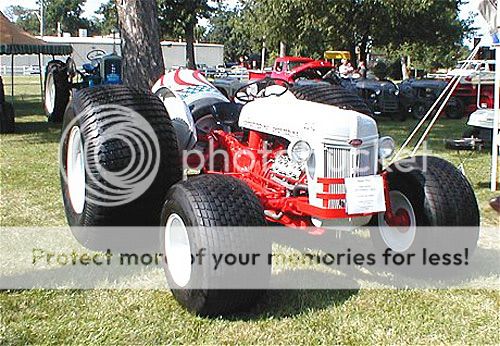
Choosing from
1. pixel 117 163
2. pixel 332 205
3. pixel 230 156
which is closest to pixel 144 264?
pixel 117 163

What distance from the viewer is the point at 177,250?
3.83m

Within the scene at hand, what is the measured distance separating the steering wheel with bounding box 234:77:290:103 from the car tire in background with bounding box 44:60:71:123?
328 inches

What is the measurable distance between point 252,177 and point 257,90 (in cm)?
117

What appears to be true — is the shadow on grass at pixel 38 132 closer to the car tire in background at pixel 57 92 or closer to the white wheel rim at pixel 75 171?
the car tire in background at pixel 57 92

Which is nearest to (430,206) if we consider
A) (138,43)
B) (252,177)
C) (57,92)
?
(252,177)

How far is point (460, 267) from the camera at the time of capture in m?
4.29

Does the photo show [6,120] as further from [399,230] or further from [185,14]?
[185,14]

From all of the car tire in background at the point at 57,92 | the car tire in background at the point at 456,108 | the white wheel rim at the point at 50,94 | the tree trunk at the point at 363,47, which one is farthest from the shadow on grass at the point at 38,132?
the tree trunk at the point at 363,47

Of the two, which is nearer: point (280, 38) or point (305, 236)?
point (305, 236)

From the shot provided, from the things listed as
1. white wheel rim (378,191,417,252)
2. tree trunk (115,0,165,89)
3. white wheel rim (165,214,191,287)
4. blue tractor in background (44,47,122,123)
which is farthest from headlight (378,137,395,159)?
blue tractor in background (44,47,122,123)

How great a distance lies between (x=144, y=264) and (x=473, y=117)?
6142 millimetres

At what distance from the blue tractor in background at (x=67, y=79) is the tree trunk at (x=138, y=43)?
8.90 ft

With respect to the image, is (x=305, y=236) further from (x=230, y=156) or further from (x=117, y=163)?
(x=117, y=163)

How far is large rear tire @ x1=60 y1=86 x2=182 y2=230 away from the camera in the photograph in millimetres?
4348
